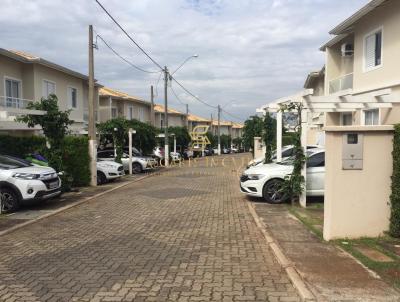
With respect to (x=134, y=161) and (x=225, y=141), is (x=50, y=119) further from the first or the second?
(x=225, y=141)

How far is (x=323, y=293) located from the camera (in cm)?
508

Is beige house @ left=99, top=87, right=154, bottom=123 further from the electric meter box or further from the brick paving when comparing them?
the electric meter box

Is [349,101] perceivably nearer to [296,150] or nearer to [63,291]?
[296,150]

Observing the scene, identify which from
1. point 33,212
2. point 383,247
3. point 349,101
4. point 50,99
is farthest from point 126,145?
point 383,247

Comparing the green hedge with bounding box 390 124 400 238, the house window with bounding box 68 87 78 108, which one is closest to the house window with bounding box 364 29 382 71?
the green hedge with bounding box 390 124 400 238

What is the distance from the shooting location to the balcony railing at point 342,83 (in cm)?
1978

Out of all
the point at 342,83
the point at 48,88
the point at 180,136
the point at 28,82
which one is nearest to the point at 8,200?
the point at 28,82

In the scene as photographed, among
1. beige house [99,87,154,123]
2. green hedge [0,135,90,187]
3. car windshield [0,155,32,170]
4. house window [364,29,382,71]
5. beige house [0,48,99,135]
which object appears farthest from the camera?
beige house [99,87,154,123]

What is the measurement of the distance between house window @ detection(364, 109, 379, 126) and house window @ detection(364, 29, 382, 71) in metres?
1.68

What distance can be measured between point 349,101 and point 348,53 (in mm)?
12324

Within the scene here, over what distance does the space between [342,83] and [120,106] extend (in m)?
27.8

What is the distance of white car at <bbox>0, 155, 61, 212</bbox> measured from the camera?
11734 millimetres

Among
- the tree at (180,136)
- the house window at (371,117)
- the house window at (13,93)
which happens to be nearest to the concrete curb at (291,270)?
the house window at (371,117)

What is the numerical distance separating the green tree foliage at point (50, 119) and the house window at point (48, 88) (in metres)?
10.3
